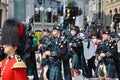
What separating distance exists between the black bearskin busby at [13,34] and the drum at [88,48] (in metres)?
7.07

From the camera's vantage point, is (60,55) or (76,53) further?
(76,53)

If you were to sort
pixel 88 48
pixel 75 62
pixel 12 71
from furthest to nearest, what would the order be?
pixel 88 48
pixel 75 62
pixel 12 71

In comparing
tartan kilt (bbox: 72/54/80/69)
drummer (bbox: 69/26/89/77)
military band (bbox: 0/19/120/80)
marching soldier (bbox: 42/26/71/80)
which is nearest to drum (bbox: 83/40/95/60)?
military band (bbox: 0/19/120/80)

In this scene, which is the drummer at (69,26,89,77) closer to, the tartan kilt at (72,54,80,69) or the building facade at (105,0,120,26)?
the tartan kilt at (72,54,80,69)

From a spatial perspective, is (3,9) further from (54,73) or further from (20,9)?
(54,73)

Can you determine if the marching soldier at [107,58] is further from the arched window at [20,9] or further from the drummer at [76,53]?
the arched window at [20,9]

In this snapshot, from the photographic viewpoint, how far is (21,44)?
3441 millimetres

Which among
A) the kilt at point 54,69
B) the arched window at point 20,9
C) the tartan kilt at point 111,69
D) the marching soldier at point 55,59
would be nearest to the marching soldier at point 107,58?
the tartan kilt at point 111,69

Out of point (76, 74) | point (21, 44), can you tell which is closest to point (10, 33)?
point (21, 44)

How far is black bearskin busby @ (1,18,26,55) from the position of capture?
11.1 ft

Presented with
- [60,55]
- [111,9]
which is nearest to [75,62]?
[60,55]

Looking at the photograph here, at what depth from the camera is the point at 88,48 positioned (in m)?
10.5

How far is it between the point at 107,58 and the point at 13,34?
5.35 metres

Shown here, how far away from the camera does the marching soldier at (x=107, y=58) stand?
8.35 metres
